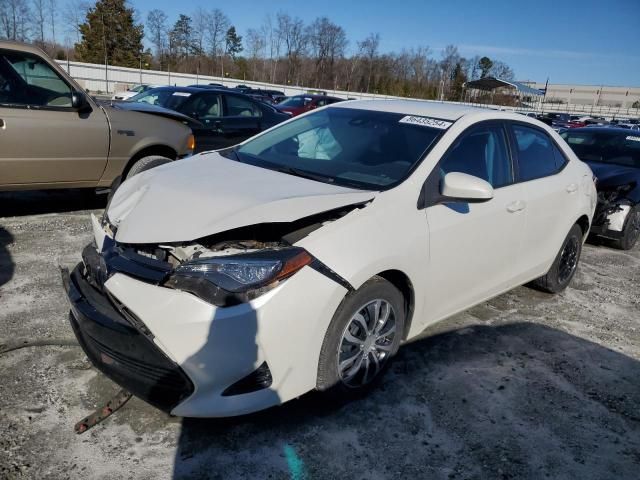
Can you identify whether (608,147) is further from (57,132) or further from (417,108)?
(57,132)

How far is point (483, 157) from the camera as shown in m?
3.62

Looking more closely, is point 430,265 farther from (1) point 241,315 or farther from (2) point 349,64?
(2) point 349,64

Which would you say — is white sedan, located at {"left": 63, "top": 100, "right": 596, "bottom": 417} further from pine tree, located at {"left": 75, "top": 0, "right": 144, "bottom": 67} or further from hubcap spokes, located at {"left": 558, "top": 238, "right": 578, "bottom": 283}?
pine tree, located at {"left": 75, "top": 0, "right": 144, "bottom": 67}

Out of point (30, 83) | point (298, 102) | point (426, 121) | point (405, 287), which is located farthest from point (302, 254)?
point (298, 102)

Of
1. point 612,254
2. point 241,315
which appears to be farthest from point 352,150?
point 612,254

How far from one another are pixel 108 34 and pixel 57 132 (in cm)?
6240

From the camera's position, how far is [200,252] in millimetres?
2492

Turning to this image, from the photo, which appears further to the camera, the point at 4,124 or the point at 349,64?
the point at 349,64

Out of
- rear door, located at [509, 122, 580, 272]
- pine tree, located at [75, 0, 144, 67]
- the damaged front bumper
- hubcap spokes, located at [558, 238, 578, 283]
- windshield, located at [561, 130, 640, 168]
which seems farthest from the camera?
pine tree, located at [75, 0, 144, 67]

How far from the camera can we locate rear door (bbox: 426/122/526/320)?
10.3ft

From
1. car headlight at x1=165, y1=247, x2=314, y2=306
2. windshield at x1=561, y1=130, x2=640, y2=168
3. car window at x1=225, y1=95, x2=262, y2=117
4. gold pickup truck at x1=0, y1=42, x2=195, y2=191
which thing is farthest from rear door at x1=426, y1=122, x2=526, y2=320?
car window at x1=225, y1=95, x2=262, y2=117

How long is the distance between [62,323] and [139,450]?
1523mm

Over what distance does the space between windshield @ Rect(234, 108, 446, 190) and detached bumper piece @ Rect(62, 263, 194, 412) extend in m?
1.41

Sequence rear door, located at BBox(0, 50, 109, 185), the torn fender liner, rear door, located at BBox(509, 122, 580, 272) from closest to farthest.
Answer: the torn fender liner
rear door, located at BBox(509, 122, 580, 272)
rear door, located at BBox(0, 50, 109, 185)
